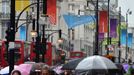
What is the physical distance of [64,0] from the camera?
114 meters

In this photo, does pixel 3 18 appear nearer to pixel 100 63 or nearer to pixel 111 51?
pixel 111 51

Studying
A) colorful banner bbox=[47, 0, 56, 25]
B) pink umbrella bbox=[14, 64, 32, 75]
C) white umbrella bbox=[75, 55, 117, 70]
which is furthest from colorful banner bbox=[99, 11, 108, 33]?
white umbrella bbox=[75, 55, 117, 70]

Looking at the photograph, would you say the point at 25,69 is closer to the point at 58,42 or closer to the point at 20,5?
the point at 20,5

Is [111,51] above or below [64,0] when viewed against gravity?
below

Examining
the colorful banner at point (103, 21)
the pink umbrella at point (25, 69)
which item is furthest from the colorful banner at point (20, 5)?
the pink umbrella at point (25, 69)

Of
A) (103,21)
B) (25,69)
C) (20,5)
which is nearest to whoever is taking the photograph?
(25,69)

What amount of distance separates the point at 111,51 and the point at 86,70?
42.1 metres

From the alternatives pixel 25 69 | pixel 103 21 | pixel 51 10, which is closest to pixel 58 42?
pixel 103 21

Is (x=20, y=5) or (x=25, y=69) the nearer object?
(x=25, y=69)

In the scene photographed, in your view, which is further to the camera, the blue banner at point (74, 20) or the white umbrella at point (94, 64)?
the blue banner at point (74, 20)

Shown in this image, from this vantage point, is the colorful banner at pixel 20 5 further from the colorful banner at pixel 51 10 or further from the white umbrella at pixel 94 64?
the white umbrella at pixel 94 64

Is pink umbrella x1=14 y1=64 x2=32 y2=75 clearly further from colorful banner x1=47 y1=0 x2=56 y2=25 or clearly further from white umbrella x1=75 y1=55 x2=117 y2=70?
colorful banner x1=47 y1=0 x2=56 y2=25

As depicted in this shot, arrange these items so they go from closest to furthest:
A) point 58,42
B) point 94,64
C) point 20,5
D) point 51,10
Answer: point 94,64 < point 20,5 < point 51,10 < point 58,42

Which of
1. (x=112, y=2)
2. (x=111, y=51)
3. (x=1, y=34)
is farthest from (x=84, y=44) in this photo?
(x=111, y=51)
